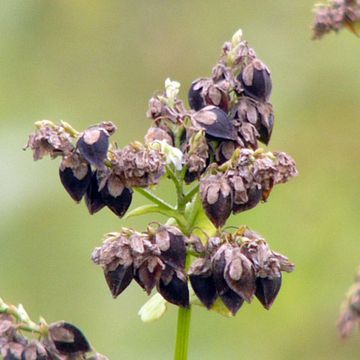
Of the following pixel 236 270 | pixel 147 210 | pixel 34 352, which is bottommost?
pixel 34 352

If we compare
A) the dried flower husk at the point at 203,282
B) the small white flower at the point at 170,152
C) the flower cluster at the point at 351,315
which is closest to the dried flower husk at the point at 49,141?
the small white flower at the point at 170,152

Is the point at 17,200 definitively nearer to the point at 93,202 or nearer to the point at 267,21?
the point at 267,21

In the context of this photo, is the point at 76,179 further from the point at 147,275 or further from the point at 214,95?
the point at 214,95

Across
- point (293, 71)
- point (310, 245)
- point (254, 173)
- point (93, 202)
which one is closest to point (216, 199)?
point (254, 173)

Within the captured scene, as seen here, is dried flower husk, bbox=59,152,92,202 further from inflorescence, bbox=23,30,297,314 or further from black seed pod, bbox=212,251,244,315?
black seed pod, bbox=212,251,244,315

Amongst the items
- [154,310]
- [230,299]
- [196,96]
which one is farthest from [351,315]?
[196,96]

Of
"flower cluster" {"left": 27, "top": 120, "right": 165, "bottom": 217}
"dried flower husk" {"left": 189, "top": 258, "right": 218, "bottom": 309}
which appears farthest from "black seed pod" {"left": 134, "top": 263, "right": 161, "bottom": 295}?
"flower cluster" {"left": 27, "top": 120, "right": 165, "bottom": 217}
